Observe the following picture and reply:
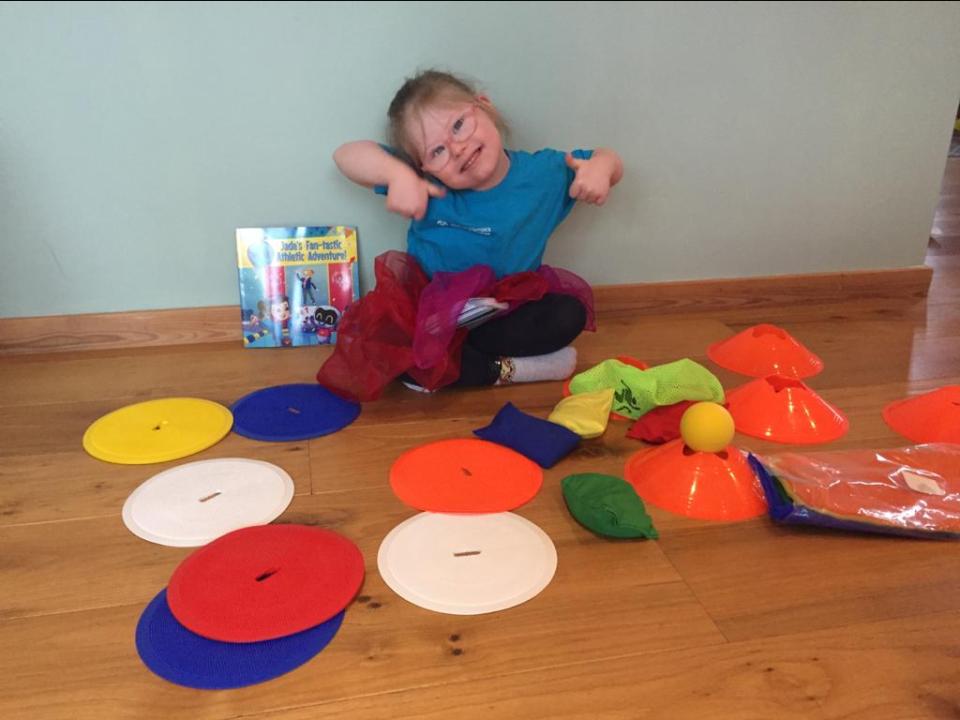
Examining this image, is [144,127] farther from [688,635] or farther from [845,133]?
[845,133]

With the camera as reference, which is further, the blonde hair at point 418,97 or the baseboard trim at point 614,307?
the baseboard trim at point 614,307

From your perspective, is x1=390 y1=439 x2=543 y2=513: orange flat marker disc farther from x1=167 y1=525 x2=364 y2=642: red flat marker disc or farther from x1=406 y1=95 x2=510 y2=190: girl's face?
x1=406 y1=95 x2=510 y2=190: girl's face

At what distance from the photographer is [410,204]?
1.16 metres

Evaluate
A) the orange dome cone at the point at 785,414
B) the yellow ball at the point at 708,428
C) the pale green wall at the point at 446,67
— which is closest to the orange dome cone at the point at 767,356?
the orange dome cone at the point at 785,414

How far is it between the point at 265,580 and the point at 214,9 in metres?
0.83

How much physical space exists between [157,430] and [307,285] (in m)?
0.38

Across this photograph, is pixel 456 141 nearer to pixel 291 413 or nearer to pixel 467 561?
pixel 291 413

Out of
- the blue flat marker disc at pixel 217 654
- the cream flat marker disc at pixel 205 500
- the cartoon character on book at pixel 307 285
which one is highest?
the cartoon character on book at pixel 307 285

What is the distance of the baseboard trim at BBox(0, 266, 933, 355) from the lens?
4.22 ft

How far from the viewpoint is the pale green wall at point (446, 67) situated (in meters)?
1.18

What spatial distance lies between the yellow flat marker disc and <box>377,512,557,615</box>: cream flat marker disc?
32cm

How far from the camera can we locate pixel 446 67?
1.24 meters

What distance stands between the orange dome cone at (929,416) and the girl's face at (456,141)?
642 mm

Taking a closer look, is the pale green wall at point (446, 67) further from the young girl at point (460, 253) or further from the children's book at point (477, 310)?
the children's book at point (477, 310)
